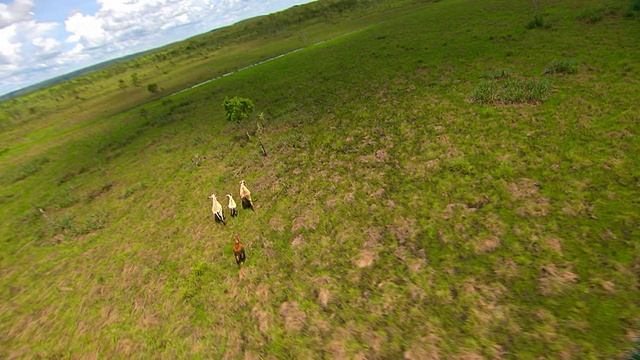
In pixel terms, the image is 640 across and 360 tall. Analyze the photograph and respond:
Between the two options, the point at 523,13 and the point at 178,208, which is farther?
the point at 523,13

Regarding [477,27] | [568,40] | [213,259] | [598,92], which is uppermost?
[477,27]

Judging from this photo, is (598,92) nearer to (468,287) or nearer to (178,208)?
(468,287)

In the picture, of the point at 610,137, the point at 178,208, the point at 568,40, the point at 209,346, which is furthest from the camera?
the point at 568,40

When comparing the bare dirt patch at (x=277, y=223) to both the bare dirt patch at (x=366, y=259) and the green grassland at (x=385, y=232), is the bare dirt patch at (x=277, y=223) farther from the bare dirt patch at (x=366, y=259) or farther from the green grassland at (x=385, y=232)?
the bare dirt patch at (x=366, y=259)

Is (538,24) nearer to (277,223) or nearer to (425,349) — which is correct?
(277,223)

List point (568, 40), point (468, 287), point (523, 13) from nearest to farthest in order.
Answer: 1. point (468, 287)
2. point (568, 40)
3. point (523, 13)

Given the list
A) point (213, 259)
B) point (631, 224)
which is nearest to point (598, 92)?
point (631, 224)

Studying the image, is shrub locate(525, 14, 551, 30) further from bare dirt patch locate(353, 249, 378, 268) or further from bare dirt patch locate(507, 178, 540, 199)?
bare dirt patch locate(353, 249, 378, 268)

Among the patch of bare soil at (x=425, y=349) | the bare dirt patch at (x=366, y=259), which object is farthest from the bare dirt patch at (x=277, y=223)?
the patch of bare soil at (x=425, y=349)
